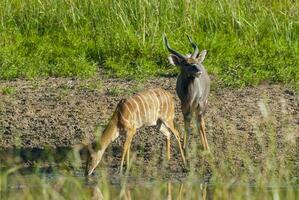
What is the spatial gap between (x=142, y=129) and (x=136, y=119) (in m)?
0.63

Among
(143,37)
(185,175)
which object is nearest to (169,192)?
(185,175)

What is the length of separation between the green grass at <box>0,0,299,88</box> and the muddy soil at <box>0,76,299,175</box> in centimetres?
28

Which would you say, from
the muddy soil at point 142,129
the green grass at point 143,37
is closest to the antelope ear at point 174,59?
the muddy soil at point 142,129

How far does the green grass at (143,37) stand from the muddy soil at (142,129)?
0.93ft

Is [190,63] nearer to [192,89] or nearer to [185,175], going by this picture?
[192,89]

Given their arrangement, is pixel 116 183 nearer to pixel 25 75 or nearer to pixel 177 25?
pixel 25 75

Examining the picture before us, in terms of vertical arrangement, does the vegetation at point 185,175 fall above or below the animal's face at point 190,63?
below

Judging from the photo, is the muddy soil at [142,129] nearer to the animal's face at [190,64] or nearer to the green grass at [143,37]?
the green grass at [143,37]

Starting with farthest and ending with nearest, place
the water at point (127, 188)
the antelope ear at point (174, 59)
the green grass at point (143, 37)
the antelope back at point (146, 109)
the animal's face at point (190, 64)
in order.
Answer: the green grass at point (143, 37) → the antelope ear at point (174, 59) → the animal's face at point (190, 64) → the antelope back at point (146, 109) → the water at point (127, 188)

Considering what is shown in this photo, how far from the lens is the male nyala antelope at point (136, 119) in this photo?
9.69 meters

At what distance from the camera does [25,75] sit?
11.7 metres

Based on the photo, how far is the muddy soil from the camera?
990 centimetres

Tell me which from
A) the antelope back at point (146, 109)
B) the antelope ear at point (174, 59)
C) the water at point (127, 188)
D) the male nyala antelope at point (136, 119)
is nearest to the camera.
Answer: the water at point (127, 188)

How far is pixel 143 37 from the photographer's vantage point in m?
12.4
